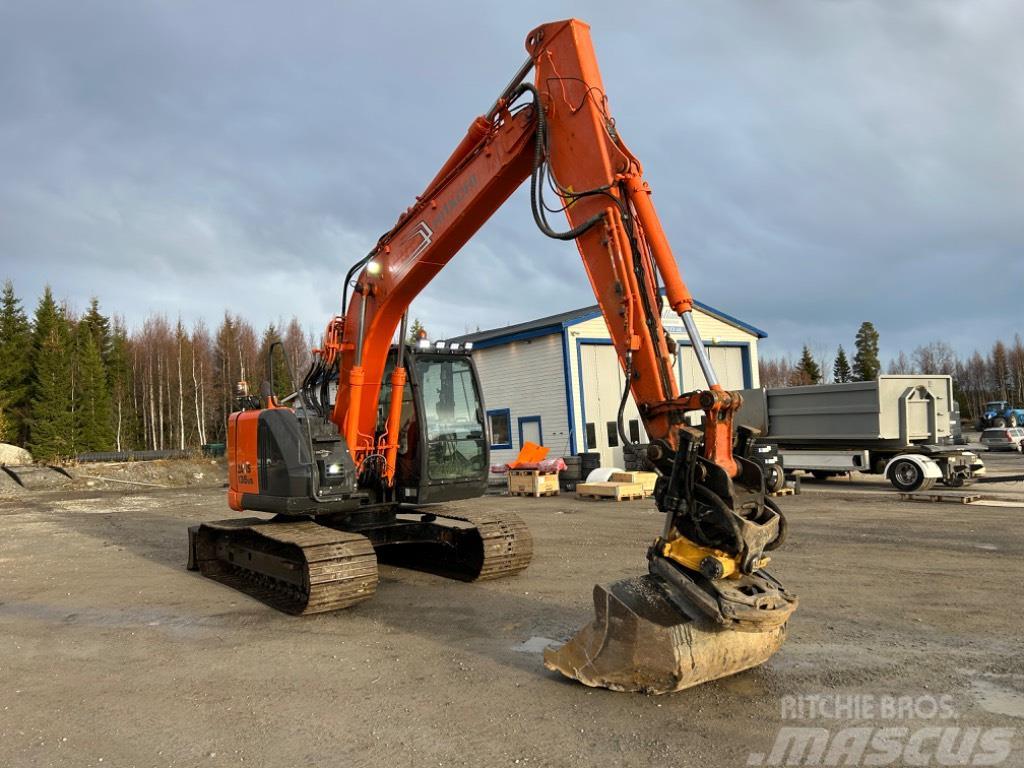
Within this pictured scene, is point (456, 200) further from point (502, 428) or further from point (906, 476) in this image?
point (502, 428)

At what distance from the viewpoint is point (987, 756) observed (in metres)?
3.74

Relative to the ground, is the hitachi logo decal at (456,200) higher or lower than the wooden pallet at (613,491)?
higher

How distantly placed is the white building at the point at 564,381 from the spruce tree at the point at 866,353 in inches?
2368

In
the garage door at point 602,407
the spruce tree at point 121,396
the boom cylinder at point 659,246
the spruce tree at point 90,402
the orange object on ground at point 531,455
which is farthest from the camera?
the spruce tree at point 121,396

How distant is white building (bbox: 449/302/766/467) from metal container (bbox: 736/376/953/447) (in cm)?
298

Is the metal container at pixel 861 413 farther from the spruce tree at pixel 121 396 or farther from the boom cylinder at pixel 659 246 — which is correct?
the spruce tree at pixel 121 396

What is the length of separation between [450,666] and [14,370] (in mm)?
45339

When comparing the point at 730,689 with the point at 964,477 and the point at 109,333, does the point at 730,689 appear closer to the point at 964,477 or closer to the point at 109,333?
the point at 964,477

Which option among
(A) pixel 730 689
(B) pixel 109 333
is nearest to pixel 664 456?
(A) pixel 730 689

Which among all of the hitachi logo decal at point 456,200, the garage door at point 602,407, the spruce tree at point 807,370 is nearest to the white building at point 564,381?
the garage door at point 602,407

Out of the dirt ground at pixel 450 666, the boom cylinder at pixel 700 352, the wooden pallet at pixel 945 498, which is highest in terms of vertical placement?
the boom cylinder at pixel 700 352

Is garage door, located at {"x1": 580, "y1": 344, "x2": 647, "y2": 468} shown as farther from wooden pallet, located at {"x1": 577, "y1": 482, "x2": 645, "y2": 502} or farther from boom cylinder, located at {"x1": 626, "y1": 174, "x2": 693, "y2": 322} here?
boom cylinder, located at {"x1": 626, "y1": 174, "x2": 693, "y2": 322}

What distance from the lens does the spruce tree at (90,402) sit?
4153 centimetres

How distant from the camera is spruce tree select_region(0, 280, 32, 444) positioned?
40906 millimetres
